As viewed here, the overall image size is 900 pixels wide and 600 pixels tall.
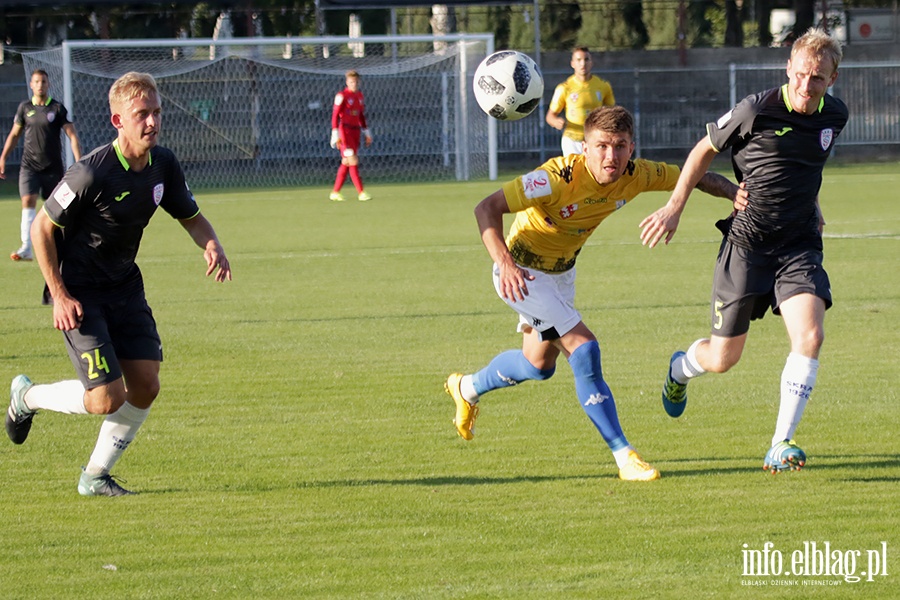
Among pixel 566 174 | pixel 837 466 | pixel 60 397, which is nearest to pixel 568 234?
pixel 566 174

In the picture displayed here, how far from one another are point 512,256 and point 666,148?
1032 inches

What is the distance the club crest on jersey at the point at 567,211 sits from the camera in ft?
19.7

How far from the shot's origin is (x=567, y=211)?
19.8 ft

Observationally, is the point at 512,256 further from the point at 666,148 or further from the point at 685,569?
the point at 666,148

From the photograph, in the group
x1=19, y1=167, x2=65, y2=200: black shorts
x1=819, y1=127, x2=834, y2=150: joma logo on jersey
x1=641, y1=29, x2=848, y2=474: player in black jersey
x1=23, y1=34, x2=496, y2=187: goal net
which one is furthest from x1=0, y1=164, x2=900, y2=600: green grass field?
x1=23, y1=34, x2=496, y2=187: goal net

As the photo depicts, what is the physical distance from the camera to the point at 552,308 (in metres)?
6.09

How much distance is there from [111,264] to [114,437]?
30.2 inches

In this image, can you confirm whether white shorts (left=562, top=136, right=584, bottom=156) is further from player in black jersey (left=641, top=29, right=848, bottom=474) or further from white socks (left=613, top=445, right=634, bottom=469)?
white socks (left=613, top=445, right=634, bottom=469)

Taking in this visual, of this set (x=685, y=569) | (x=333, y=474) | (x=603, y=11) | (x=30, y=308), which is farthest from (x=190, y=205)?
(x=603, y=11)

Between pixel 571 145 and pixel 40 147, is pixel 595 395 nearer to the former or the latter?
pixel 40 147

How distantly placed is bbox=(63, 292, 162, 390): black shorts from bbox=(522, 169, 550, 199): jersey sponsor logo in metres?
1.79

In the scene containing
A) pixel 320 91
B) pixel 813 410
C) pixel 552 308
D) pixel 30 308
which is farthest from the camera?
pixel 320 91

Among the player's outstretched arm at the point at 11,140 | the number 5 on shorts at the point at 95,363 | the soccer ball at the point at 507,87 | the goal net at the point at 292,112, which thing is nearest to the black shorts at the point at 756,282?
the soccer ball at the point at 507,87

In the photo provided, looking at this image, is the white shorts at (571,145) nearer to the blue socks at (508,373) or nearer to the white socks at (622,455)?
the blue socks at (508,373)
